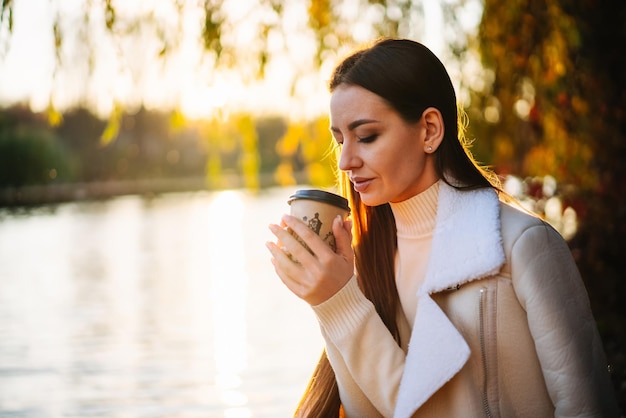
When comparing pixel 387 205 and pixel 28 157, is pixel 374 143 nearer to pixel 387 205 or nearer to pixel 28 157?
pixel 387 205

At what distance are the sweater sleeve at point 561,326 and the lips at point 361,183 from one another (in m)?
0.37

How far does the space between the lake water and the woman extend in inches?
154

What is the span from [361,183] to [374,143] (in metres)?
0.10

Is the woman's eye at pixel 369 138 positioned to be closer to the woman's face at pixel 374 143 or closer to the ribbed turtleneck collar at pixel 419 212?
the woman's face at pixel 374 143

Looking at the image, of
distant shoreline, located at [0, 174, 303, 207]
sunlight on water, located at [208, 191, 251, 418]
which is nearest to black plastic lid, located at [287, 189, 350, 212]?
sunlight on water, located at [208, 191, 251, 418]

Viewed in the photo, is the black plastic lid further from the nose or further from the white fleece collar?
the white fleece collar

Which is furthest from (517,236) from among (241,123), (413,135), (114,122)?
(241,123)

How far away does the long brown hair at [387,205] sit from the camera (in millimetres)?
2201

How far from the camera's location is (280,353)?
7.96 meters

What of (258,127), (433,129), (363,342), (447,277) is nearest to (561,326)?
(447,277)

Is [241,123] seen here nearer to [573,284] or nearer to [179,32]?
[179,32]

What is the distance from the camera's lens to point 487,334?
2.13m

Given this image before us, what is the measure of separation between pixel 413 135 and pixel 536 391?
24.4 inches

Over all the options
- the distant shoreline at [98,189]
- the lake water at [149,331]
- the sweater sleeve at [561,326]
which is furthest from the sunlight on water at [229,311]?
the distant shoreline at [98,189]
